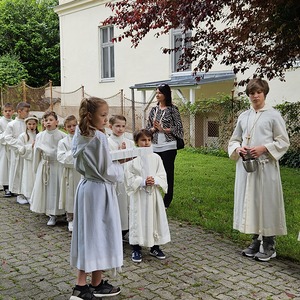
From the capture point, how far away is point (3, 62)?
2691 centimetres

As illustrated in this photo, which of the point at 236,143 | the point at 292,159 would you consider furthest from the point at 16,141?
the point at 292,159

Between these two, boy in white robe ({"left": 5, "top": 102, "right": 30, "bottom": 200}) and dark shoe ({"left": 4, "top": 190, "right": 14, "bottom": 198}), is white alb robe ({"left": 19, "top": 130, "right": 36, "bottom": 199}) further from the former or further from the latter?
dark shoe ({"left": 4, "top": 190, "right": 14, "bottom": 198})

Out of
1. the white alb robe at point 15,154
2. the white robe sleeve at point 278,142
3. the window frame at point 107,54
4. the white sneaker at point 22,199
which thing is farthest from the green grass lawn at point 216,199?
the window frame at point 107,54

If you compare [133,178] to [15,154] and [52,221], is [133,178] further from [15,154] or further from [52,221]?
[15,154]

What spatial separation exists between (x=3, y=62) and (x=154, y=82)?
12829 millimetres

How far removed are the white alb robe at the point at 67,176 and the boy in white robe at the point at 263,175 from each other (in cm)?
241

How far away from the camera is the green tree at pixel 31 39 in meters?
29.1

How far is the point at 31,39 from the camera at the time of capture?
2944 centimetres

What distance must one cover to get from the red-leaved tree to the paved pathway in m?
3.42

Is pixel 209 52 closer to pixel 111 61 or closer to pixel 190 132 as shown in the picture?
pixel 190 132

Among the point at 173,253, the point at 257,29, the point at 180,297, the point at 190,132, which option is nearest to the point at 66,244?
the point at 173,253

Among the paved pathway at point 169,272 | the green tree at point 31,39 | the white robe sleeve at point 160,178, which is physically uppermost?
the green tree at point 31,39

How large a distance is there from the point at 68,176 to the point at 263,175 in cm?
279

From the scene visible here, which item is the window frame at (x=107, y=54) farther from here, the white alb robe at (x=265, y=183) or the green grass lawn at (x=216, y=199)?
the white alb robe at (x=265, y=183)
